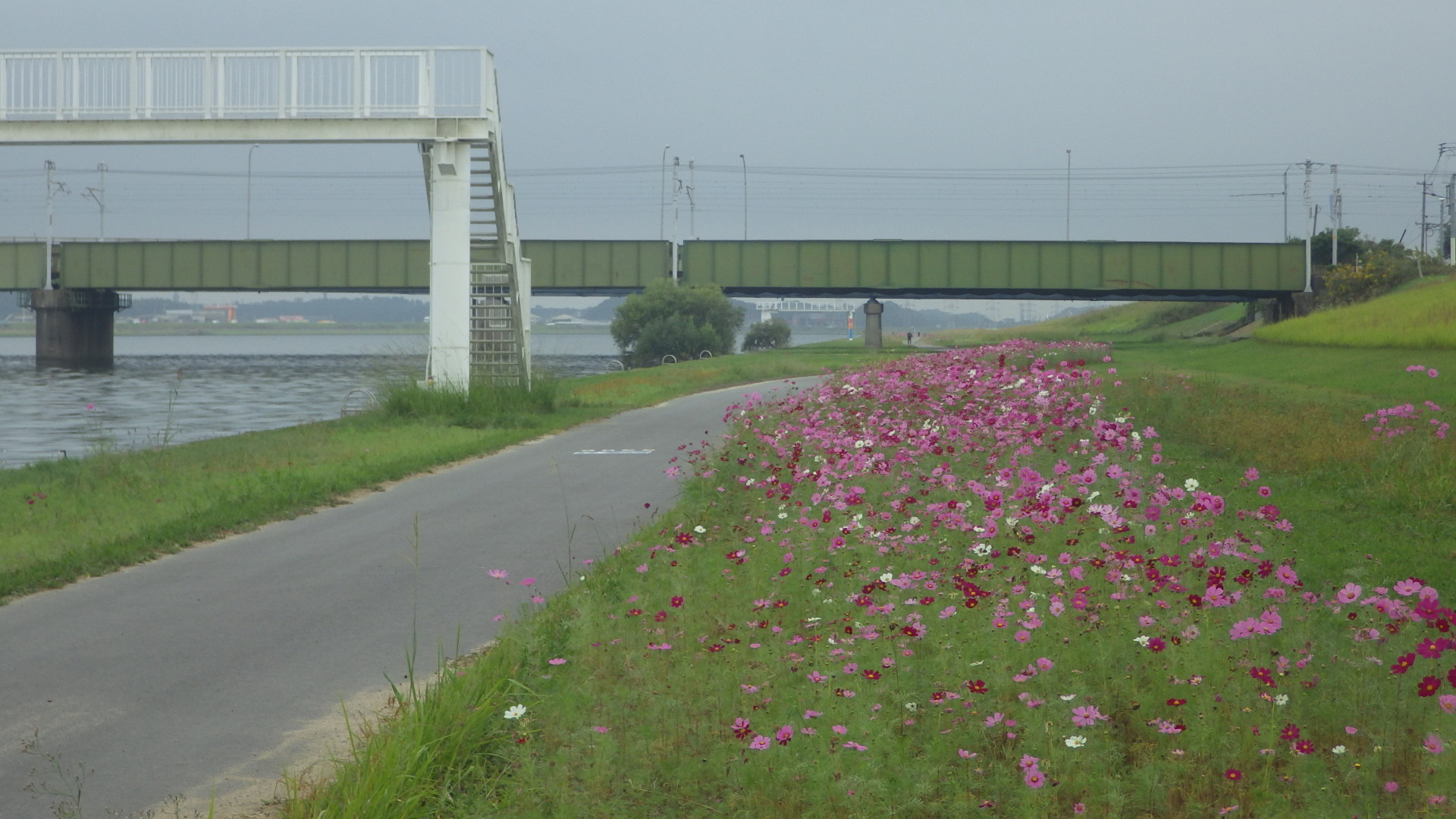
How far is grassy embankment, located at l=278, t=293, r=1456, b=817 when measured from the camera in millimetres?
5324

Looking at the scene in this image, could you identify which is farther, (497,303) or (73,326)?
(73,326)

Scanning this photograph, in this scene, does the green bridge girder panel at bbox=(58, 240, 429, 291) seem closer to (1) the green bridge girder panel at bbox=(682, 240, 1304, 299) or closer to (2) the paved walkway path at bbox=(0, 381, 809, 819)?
(1) the green bridge girder panel at bbox=(682, 240, 1304, 299)

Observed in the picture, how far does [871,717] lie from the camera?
5977 millimetres

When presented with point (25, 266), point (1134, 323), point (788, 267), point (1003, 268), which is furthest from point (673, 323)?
point (1134, 323)

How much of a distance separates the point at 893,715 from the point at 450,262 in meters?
22.0

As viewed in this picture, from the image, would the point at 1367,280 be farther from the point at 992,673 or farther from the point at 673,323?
the point at 992,673

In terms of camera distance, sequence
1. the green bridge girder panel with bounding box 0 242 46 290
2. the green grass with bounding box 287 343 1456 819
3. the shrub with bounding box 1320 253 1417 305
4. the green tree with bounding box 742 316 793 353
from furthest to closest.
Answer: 1. the green tree with bounding box 742 316 793 353
2. the green bridge girder panel with bounding box 0 242 46 290
3. the shrub with bounding box 1320 253 1417 305
4. the green grass with bounding box 287 343 1456 819

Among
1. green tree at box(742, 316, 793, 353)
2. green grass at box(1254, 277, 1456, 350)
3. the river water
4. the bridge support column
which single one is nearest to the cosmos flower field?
the river water

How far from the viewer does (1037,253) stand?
72.9 m

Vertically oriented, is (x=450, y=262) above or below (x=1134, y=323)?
below

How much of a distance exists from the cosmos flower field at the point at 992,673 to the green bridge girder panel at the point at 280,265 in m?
65.3

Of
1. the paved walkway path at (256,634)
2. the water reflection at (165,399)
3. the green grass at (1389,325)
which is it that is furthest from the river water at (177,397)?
the green grass at (1389,325)

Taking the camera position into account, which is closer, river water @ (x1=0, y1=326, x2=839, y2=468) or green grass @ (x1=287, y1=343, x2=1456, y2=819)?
green grass @ (x1=287, y1=343, x2=1456, y2=819)

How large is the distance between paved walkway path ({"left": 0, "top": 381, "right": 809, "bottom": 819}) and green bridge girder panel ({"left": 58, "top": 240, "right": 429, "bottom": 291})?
59547 mm
